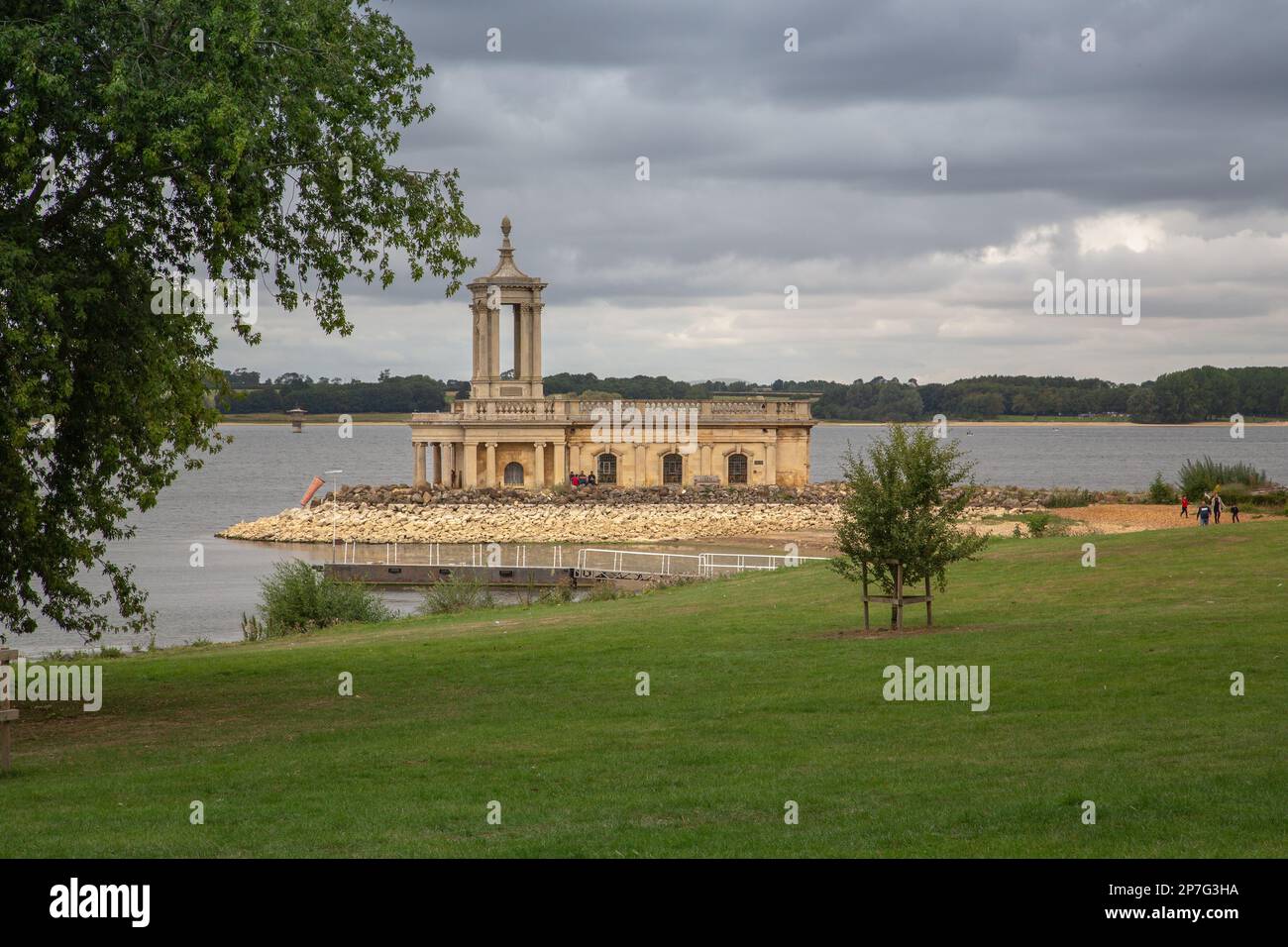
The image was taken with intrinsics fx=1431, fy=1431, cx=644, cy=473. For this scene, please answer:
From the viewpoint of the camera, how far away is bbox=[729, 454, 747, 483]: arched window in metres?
74.0

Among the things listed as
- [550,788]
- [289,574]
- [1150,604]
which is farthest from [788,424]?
[550,788]

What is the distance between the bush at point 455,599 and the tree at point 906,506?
14.7m

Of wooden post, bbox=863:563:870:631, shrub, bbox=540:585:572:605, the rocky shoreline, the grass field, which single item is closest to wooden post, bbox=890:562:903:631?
wooden post, bbox=863:563:870:631

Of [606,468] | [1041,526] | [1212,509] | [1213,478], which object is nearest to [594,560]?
[1041,526]

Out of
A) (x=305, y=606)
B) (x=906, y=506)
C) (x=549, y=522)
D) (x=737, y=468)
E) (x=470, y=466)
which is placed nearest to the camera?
(x=906, y=506)

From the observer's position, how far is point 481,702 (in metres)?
17.4

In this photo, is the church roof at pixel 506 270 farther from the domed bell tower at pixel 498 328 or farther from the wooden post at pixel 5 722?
the wooden post at pixel 5 722

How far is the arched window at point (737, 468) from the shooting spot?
74.0 m

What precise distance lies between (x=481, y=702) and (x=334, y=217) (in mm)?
6060

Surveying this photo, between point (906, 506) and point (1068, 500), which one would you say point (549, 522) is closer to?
point (1068, 500)

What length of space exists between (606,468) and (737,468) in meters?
6.80

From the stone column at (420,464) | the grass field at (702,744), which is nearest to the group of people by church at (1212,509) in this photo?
the grass field at (702,744)

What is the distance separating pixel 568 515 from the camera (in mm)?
63750

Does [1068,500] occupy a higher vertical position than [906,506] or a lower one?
lower
